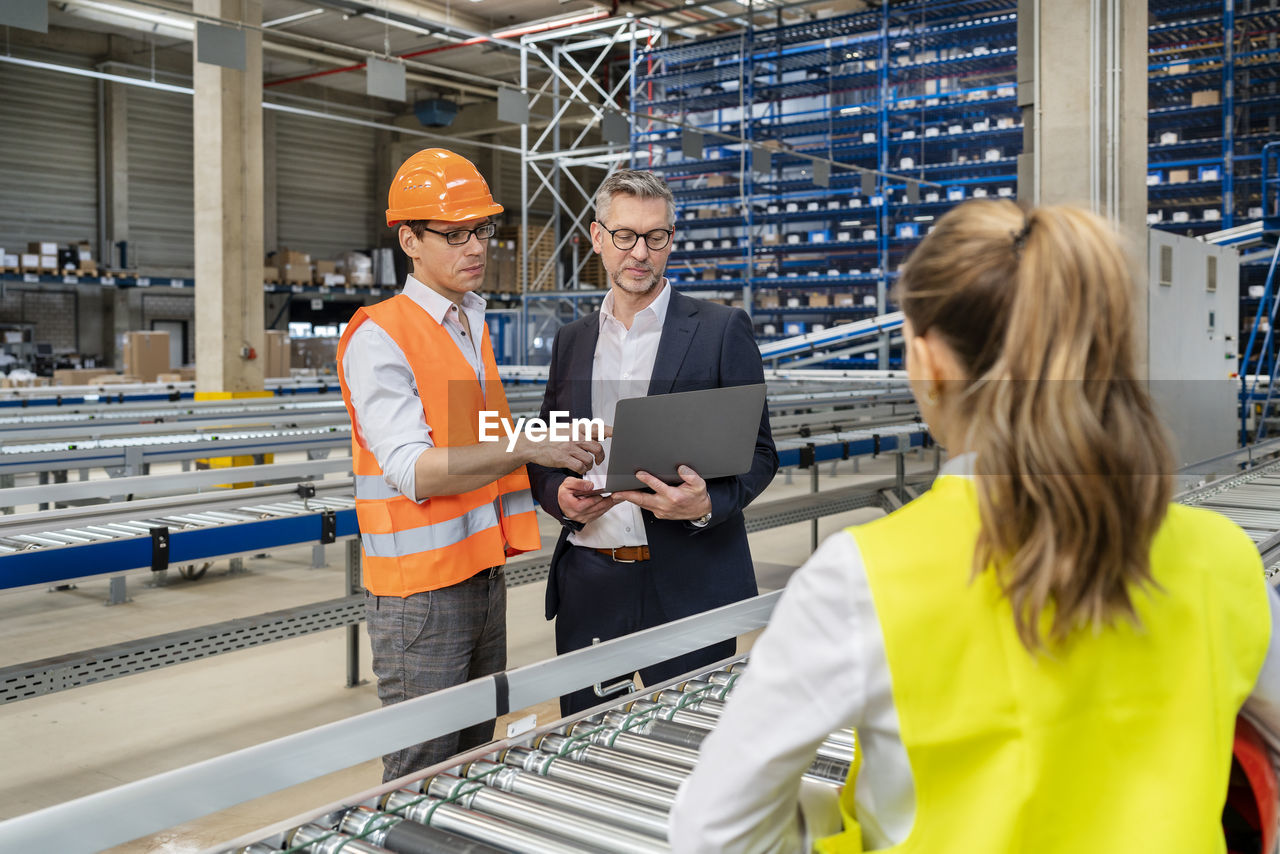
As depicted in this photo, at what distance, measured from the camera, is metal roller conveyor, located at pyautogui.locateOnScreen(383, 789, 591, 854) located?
3.62 feet

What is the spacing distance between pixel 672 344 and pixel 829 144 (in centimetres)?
1280

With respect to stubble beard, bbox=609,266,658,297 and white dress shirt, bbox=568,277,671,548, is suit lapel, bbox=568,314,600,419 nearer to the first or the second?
white dress shirt, bbox=568,277,671,548

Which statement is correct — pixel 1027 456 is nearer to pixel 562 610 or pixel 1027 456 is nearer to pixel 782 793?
pixel 782 793

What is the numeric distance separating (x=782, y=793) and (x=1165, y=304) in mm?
6846

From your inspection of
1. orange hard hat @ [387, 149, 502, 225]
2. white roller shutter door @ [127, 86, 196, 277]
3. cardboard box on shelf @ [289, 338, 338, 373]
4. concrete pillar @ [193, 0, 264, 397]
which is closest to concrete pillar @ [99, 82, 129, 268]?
white roller shutter door @ [127, 86, 196, 277]

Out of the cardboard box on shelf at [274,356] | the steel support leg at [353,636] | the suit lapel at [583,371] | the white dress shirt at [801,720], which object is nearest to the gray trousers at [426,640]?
the suit lapel at [583,371]

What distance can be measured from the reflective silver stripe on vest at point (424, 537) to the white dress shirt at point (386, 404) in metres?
0.10

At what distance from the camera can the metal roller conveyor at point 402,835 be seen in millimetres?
1097

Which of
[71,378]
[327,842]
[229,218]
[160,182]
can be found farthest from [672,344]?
[160,182]

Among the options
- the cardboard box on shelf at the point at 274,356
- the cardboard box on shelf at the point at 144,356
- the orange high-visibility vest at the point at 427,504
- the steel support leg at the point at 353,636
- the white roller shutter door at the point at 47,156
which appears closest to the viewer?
the orange high-visibility vest at the point at 427,504

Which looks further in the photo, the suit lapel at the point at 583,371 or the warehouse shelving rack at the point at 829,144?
the warehouse shelving rack at the point at 829,144

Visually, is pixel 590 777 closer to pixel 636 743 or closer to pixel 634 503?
pixel 636 743

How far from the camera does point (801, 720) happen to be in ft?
2.52

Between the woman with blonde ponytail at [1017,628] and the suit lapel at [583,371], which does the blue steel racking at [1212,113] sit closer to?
the suit lapel at [583,371]
